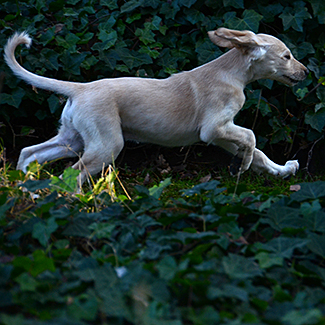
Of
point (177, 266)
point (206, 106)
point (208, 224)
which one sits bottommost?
point (206, 106)

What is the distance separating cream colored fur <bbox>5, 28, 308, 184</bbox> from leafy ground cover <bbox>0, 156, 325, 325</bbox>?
94 centimetres

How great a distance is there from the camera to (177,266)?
1.74m

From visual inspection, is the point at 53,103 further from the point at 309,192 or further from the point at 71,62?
the point at 309,192

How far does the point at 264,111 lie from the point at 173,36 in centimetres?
119

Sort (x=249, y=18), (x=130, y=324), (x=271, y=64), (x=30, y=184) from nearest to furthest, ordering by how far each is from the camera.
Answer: (x=130, y=324)
(x=30, y=184)
(x=271, y=64)
(x=249, y=18)

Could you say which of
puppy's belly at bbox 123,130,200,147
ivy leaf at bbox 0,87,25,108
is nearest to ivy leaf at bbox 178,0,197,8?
puppy's belly at bbox 123,130,200,147

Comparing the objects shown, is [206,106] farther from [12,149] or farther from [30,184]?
[12,149]

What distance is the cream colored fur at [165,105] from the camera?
3551 millimetres

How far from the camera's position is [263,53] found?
3.83 meters

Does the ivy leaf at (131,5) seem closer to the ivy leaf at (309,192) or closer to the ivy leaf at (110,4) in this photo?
the ivy leaf at (110,4)

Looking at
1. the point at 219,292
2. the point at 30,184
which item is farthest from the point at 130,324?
the point at 30,184

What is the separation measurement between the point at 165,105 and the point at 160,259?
6.87 ft

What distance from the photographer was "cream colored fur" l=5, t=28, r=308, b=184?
140 inches

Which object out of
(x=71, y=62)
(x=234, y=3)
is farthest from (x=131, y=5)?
(x=234, y=3)
